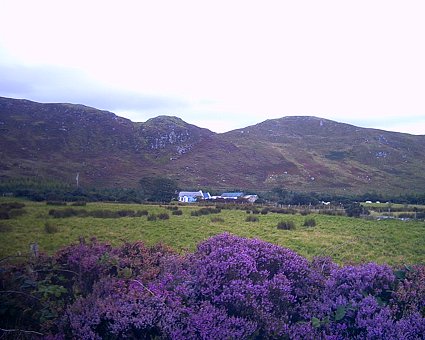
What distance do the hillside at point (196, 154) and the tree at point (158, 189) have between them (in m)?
4.28

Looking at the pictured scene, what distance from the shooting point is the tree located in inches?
2088

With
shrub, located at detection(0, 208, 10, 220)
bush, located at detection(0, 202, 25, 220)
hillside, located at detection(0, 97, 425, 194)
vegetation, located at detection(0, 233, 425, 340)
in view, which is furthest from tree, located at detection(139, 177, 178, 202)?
vegetation, located at detection(0, 233, 425, 340)

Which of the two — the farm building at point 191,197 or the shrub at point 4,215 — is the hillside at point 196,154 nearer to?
A: the farm building at point 191,197

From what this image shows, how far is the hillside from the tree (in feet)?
14.0

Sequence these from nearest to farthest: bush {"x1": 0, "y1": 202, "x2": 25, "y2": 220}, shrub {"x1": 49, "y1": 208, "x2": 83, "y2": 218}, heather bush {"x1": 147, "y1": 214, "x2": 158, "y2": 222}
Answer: bush {"x1": 0, "y1": 202, "x2": 25, "y2": 220} < shrub {"x1": 49, "y1": 208, "x2": 83, "y2": 218} < heather bush {"x1": 147, "y1": 214, "x2": 158, "y2": 222}

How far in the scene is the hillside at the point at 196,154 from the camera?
228ft

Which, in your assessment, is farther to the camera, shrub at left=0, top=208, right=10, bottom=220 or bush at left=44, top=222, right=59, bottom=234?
bush at left=44, top=222, right=59, bottom=234

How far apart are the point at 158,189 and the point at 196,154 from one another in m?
54.4

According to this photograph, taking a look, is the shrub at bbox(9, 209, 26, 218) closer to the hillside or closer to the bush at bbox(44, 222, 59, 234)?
the bush at bbox(44, 222, 59, 234)

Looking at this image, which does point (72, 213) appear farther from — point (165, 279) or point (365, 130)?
point (365, 130)

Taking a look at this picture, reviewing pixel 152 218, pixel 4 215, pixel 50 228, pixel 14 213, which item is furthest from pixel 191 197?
pixel 4 215

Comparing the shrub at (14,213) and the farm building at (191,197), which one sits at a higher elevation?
the shrub at (14,213)

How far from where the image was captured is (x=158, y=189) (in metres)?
58.5

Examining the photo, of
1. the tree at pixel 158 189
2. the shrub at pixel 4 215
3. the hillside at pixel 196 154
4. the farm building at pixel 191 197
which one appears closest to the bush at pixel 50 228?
the shrub at pixel 4 215
